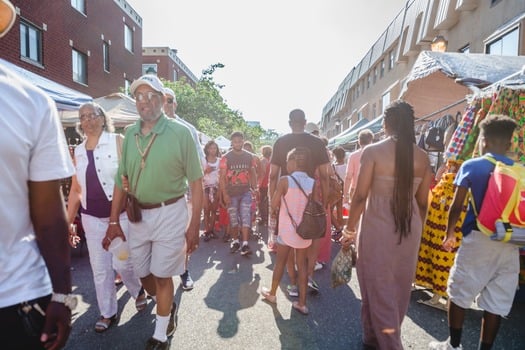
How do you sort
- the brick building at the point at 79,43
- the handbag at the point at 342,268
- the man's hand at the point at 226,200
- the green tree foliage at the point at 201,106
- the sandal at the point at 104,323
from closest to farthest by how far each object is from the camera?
the handbag at the point at 342,268
the sandal at the point at 104,323
the man's hand at the point at 226,200
the brick building at the point at 79,43
the green tree foliage at the point at 201,106

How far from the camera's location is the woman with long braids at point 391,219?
267 centimetres

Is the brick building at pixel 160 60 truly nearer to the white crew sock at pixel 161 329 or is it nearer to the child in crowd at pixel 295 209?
the child in crowd at pixel 295 209

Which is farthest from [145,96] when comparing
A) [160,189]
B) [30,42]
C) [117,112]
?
[30,42]

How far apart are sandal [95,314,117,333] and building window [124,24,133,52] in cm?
2221

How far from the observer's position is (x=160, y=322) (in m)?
2.83

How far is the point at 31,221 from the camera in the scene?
1.24 m

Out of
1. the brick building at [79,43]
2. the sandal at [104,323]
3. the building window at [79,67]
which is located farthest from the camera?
the building window at [79,67]

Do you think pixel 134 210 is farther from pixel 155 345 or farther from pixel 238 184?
pixel 238 184

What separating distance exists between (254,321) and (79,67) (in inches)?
706

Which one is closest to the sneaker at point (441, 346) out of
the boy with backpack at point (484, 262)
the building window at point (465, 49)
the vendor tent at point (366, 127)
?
the boy with backpack at point (484, 262)

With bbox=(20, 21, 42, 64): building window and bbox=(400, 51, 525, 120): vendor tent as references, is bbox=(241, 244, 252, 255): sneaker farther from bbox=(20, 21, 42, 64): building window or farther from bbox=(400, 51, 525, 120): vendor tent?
bbox=(20, 21, 42, 64): building window

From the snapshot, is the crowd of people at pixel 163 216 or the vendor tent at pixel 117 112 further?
the vendor tent at pixel 117 112

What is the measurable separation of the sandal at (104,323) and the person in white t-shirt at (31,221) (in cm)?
233

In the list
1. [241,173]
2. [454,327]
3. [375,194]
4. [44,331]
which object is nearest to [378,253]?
[375,194]
